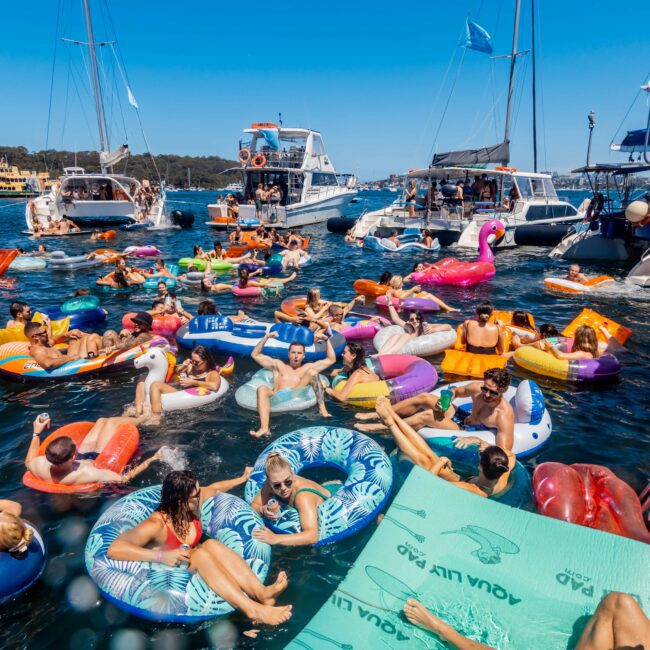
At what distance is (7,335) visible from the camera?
877 centimetres

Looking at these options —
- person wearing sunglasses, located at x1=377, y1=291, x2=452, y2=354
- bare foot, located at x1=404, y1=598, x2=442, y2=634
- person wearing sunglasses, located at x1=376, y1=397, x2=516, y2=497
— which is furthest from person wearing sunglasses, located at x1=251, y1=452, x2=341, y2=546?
person wearing sunglasses, located at x1=377, y1=291, x2=452, y2=354

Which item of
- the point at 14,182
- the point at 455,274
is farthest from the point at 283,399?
the point at 14,182

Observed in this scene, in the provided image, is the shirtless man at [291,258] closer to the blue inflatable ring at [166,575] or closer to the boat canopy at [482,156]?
the boat canopy at [482,156]

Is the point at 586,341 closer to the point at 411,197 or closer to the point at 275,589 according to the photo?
the point at 275,589

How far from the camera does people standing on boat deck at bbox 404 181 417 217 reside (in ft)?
71.8

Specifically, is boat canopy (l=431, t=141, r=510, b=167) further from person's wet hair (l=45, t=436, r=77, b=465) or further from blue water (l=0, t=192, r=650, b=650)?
person's wet hair (l=45, t=436, r=77, b=465)

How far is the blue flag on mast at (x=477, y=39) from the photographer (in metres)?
23.0

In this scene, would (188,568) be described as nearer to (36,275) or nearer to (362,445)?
(362,445)

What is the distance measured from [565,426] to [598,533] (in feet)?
10.7

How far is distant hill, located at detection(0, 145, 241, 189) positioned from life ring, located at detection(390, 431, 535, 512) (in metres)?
88.3

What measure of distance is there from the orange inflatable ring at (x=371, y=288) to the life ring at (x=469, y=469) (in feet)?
24.4

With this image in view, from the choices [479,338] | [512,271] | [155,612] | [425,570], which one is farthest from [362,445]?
[512,271]

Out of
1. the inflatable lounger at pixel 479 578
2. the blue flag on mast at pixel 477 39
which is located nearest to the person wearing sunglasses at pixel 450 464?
the inflatable lounger at pixel 479 578

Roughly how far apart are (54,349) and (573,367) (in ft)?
27.2
